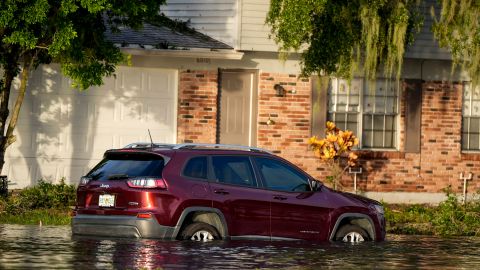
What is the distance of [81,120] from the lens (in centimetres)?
2592

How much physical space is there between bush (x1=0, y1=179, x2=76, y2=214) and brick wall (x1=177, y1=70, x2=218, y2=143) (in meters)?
3.46

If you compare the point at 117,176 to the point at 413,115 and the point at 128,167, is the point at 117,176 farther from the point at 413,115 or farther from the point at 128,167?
the point at 413,115

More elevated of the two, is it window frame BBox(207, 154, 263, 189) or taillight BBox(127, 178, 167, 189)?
window frame BBox(207, 154, 263, 189)

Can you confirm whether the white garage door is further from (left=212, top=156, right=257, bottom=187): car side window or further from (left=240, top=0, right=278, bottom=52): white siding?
(left=212, top=156, right=257, bottom=187): car side window

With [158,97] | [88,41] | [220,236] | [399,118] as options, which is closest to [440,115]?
[399,118]

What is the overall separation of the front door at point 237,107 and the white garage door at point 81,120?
42.2 inches

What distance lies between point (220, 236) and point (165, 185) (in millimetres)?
1080

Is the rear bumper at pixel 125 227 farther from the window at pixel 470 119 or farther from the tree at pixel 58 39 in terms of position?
the window at pixel 470 119

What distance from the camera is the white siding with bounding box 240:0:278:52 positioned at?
26297mm

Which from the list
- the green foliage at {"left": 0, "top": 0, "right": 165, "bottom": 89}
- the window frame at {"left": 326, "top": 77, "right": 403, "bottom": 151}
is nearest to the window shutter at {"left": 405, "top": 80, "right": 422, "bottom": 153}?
the window frame at {"left": 326, "top": 77, "right": 403, "bottom": 151}

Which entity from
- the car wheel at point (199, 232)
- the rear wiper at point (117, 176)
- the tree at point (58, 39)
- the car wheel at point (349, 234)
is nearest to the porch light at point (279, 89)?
the tree at point (58, 39)

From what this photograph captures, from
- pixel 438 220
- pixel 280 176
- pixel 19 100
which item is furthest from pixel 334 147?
pixel 280 176

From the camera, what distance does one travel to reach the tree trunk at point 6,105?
923 inches

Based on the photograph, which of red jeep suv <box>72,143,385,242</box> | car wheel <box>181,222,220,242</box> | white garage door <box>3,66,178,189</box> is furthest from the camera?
white garage door <box>3,66,178,189</box>
